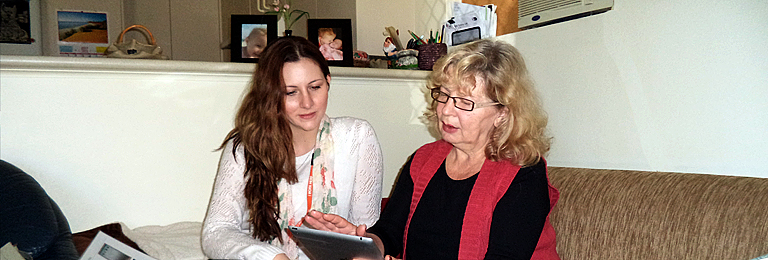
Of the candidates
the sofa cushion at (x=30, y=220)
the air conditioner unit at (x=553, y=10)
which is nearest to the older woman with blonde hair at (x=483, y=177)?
the air conditioner unit at (x=553, y=10)

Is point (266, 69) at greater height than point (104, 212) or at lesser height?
greater

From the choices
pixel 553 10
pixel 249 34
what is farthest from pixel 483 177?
pixel 249 34

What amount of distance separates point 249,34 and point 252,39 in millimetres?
24

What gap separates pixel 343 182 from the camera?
156 cm

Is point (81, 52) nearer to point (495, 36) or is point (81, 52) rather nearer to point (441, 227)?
point (495, 36)

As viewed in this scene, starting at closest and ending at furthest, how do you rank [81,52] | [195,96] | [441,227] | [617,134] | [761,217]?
[761,217] → [441,227] → [617,134] → [195,96] → [81,52]

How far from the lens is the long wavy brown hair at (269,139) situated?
143cm

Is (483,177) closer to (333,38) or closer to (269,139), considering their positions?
(269,139)

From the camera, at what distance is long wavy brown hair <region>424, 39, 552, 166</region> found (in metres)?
1.24

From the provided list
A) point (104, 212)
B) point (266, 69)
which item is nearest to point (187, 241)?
point (104, 212)

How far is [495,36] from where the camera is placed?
2141mm

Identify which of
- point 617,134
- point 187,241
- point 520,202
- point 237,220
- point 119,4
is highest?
point 119,4

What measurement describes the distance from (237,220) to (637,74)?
1209 millimetres

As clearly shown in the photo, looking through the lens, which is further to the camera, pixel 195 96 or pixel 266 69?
pixel 195 96
